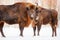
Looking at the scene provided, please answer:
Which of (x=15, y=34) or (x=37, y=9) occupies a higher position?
(x=37, y=9)

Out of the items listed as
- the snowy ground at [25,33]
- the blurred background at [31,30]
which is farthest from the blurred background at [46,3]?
the snowy ground at [25,33]

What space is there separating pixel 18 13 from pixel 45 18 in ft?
0.88

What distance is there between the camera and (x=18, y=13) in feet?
7.28

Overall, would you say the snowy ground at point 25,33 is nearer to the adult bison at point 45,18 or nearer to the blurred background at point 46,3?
the adult bison at point 45,18

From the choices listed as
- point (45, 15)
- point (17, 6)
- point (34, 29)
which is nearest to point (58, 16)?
point (45, 15)

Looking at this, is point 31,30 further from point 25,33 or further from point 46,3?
point 46,3

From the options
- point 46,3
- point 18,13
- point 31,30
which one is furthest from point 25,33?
point 46,3

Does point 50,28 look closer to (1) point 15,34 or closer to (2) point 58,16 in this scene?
(2) point 58,16

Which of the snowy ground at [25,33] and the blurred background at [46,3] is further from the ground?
the blurred background at [46,3]

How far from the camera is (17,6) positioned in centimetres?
222

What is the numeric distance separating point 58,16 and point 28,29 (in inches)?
12.8

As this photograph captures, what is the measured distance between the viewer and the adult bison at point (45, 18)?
222cm

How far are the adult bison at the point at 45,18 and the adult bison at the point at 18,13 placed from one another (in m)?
0.06

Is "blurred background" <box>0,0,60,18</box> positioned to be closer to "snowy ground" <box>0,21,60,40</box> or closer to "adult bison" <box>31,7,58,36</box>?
"adult bison" <box>31,7,58,36</box>
